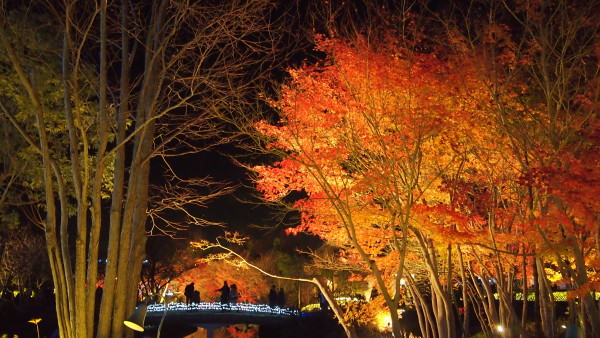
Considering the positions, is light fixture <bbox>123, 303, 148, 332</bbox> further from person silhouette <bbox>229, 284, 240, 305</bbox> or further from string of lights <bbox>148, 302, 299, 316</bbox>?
person silhouette <bbox>229, 284, 240, 305</bbox>

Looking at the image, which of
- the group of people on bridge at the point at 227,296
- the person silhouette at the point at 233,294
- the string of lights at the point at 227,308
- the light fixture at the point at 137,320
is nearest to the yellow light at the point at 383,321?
the string of lights at the point at 227,308

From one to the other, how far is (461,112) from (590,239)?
3925 millimetres

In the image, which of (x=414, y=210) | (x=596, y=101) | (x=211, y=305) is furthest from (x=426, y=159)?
(x=211, y=305)

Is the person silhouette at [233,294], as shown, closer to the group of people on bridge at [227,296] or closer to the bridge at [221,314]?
the group of people on bridge at [227,296]

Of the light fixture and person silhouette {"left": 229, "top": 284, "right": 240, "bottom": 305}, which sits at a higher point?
person silhouette {"left": 229, "top": 284, "right": 240, "bottom": 305}

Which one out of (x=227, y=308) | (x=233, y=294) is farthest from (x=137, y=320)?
(x=233, y=294)

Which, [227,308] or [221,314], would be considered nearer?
[221,314]

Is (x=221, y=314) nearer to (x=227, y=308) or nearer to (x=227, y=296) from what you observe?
(x=227, y=308)

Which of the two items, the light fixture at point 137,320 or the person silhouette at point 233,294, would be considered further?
the person silhouette at point 233,294

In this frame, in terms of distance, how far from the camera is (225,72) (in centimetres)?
838

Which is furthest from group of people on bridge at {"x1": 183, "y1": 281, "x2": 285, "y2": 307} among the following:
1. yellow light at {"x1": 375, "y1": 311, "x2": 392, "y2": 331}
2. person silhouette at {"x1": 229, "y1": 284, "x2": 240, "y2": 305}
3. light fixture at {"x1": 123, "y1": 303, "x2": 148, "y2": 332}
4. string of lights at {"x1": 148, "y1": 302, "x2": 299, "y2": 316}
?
light fixture at {"x1": 123, "y1": 303, "x2": 148, "y2": 332}

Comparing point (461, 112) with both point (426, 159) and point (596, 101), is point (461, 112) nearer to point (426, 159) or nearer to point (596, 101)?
point (426, 159)

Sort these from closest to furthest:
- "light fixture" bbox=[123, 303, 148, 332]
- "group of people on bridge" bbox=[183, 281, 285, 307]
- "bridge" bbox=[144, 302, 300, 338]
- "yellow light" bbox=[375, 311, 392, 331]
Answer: "light fixture" bbox=[123, 303, 148, 332] < "yellow light" bbox=[375, 311, 392, 331] < "group of people on bridge" bbox=[183, 281, 285, 307] < "bridge" bbox=[144, 302, 300, 338]

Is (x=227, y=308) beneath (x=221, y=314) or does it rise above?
above
